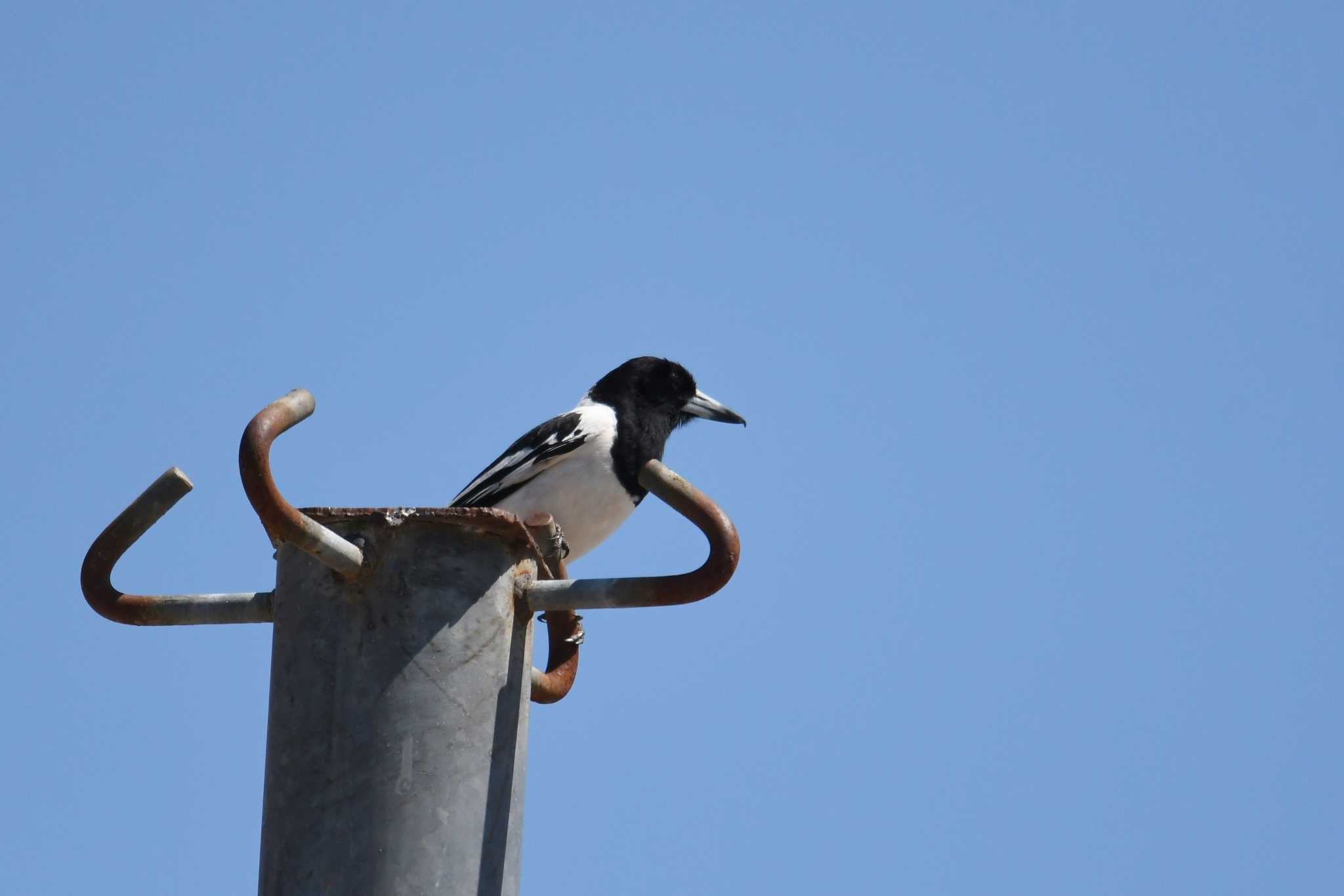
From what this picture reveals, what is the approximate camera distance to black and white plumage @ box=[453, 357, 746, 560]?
28.5 feet

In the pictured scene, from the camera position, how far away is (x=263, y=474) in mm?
3029

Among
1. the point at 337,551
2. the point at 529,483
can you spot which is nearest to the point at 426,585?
the point at 337,551

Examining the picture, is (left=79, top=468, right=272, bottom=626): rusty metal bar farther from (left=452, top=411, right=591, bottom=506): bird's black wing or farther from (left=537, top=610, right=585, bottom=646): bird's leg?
(left=452, top=411, right=591, bottom=506): bird's black wing

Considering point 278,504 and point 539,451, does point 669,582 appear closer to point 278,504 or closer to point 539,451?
point 278,504

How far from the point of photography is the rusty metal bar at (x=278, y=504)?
3.01 meters

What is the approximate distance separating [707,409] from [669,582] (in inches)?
268

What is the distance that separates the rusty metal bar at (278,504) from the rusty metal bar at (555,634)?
507 millimetres

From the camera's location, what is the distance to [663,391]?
10016mm

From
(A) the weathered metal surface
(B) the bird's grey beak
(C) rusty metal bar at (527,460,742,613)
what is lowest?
(A) the weathered metal surface

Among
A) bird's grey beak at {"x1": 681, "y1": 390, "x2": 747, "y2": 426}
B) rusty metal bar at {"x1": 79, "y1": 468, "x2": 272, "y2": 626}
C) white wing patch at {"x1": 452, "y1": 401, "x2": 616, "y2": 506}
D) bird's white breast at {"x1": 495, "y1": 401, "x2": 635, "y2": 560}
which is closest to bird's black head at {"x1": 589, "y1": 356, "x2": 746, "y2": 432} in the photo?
bird's grey beak at {"x1": 681, "y1": 390, "x2": 747, "y2": 426}

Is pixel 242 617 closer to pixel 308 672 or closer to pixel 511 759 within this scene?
pixel 308 672

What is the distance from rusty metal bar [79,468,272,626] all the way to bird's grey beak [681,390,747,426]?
6.74 meters

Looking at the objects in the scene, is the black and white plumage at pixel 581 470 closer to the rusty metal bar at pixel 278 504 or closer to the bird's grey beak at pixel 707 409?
the bird's grey beak at pixel 707 409

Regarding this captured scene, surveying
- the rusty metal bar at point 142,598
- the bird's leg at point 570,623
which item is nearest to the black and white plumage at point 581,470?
the bird's leg at point 570,623
